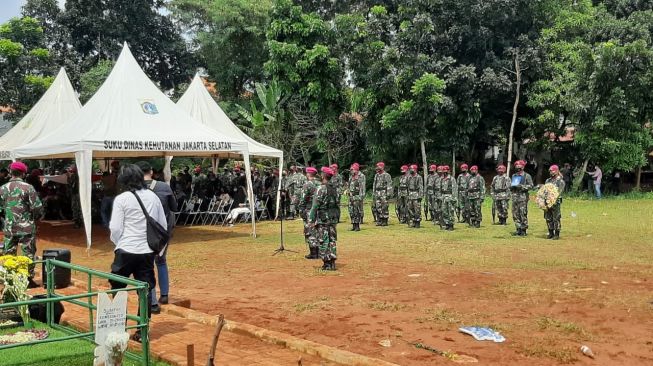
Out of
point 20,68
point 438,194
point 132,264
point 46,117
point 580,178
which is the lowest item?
point 132,264

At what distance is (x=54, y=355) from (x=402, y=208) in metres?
13.1

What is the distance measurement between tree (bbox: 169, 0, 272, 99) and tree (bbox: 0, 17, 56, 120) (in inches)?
323

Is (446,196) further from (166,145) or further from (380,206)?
(166,145)

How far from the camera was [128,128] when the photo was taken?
13250 mm

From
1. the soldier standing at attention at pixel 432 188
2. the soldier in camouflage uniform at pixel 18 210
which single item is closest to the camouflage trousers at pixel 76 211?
the soldier in camouflage uniform at pixel 18 210

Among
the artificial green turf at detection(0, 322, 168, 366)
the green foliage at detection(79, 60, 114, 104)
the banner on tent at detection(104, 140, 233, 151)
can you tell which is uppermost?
the green foliage at detection(79, 60, 114, 104)

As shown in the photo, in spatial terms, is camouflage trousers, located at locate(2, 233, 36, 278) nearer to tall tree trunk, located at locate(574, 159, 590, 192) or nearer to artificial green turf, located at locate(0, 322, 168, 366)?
artificial green turf, located at locate(0, 322, 168, 366)

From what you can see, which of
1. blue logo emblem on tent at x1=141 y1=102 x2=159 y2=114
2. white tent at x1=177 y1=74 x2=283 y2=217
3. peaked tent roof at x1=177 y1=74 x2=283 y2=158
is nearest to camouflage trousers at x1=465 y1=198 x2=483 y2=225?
white tent at x1=177 y1=74 x2=283 y2=217

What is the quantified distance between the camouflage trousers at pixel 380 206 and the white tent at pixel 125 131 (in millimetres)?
4490

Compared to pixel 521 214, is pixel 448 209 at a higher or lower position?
higher

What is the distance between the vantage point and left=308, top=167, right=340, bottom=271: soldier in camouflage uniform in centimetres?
1005

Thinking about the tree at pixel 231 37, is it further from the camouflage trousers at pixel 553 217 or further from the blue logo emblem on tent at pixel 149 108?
the camouflage trousers at pixel 553 217

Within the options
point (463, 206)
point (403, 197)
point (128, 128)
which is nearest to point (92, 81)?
→ point (128, 128)

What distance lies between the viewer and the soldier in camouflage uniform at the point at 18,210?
852 cm
